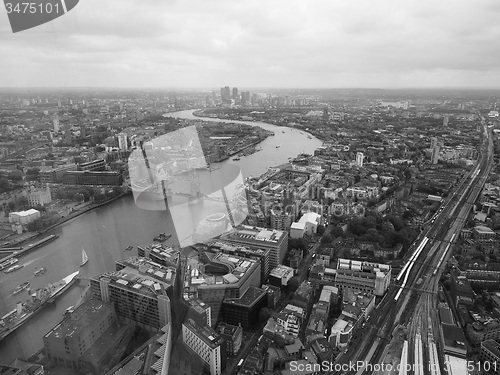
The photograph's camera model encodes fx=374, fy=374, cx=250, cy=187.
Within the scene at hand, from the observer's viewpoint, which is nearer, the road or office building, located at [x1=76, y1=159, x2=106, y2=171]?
the road

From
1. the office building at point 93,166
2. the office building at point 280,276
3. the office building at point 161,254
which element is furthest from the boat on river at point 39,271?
the office building at point 93,166

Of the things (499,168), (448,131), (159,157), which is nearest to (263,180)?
(159,157)

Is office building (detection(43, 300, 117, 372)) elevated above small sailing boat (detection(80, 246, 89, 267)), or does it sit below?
above

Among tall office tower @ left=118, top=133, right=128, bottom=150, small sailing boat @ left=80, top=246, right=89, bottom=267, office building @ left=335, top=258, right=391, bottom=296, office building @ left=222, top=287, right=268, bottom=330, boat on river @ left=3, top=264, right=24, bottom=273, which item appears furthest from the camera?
tall office tower @ left=118, top=133, right=128, bottom=150

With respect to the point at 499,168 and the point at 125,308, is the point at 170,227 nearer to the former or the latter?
the point at 125,308

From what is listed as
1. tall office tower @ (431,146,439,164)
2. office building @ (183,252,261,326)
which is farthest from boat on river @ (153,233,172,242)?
tall office tower @ (431,146,439,164)

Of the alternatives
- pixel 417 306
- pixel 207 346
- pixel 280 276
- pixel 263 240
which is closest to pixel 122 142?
pixel 263 240

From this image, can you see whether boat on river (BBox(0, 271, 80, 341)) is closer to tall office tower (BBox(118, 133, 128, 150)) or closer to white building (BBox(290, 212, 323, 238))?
white building (BBox(290, 212, 323, 238))
